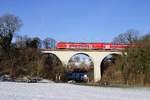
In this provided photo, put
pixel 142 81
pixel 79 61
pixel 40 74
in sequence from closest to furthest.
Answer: pixel 142 81, pixel 40 74, pixel 79 61

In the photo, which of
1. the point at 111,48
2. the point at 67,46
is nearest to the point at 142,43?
the point at 111,48

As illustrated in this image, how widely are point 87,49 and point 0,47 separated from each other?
66.1 ft

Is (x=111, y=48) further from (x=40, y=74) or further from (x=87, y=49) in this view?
(x=40, y=74)

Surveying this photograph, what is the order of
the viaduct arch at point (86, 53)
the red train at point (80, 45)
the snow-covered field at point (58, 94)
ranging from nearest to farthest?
the snow-covered field at point (58, 94) → the viaduct arch at point (86, 53) → the red train at point (80, 45)

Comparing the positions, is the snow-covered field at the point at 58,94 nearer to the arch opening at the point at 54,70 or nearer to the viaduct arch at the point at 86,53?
the arch opening at the point at 54,70

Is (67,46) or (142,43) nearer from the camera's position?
(142,43)

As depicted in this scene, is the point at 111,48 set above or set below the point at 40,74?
above

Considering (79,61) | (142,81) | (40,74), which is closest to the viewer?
(142,81)

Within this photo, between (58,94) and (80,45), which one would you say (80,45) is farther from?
(58,94)

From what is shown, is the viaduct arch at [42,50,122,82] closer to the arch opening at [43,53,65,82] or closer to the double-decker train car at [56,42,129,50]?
the double-decker train car at [56,42,129,50]

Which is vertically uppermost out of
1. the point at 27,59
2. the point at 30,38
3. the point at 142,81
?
the point at 30,38

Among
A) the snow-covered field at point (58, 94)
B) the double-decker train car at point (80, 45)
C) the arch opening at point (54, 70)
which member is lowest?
the snow-covered field at point (58, 94)

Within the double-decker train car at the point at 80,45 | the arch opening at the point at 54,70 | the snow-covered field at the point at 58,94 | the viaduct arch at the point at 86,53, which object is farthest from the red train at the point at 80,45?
the snow-covered field at the point at 58,94

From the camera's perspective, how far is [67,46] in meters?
85.6
